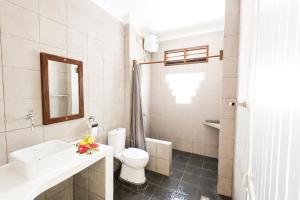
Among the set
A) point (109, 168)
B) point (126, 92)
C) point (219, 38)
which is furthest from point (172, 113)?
point (109, 168)

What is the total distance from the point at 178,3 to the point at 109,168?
2447 millimetres

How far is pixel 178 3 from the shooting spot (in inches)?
81.6

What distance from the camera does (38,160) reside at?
107 centimetres

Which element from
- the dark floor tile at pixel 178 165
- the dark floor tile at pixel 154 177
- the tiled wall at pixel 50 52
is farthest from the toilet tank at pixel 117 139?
the dark floor tile at pixel 178 165

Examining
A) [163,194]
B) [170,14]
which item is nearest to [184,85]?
[170,14]

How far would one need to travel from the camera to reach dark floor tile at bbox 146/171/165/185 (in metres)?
2.18

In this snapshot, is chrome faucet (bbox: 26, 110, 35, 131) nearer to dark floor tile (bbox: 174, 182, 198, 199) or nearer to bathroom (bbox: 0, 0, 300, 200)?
bathroom (bbox: 0, 0, 300, 200)

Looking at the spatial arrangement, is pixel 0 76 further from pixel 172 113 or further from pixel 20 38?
pixel 172 113

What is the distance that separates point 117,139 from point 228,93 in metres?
1.77

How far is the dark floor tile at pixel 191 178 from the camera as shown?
2.19 meters

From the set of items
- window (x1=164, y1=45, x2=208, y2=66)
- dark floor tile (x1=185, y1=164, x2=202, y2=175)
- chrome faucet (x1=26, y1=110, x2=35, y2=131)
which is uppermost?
window (x1=164, y1=45, x2=208, y2=66)

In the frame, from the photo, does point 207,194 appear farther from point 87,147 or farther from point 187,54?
point 187,54

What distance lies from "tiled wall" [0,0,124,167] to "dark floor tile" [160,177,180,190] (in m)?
1.18

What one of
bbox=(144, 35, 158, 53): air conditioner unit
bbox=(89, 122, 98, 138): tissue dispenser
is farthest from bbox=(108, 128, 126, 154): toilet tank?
bbox=(144, 35, 158, 53): air conditioner unit
